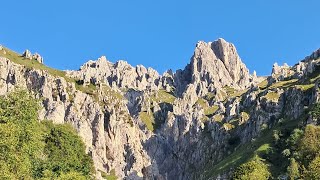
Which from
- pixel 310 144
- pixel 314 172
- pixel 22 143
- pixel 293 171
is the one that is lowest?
pixel 22 143

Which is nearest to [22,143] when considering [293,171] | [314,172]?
[314,172]

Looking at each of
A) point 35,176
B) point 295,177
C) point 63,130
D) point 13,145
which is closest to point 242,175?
point 295,177

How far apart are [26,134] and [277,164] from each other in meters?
133

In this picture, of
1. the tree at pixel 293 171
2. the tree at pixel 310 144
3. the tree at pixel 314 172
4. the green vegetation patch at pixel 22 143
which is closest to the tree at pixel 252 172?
the tree at pixel 293 171

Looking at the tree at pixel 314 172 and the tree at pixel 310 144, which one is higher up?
the tree at pixel 310 144

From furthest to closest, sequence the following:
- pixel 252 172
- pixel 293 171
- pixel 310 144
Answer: pixel 252 172 → pixel 310 144 → pixel 293 171

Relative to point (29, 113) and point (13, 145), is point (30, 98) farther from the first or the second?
A: point (13, 145)

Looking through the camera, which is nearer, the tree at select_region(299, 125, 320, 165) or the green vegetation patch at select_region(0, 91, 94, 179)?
the green vegetation patch at select_region(0, 91, 94, 179)

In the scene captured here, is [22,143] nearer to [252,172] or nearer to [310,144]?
[252,172]

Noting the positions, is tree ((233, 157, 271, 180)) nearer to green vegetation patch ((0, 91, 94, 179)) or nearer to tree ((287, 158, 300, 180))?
tree ((287, 158, 300, 180))

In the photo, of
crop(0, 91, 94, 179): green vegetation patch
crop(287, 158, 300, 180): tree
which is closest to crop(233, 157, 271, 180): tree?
crop(287, 158, 300, 180): tree

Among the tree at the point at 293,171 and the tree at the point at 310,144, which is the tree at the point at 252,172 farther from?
the tree at the point at 310,144

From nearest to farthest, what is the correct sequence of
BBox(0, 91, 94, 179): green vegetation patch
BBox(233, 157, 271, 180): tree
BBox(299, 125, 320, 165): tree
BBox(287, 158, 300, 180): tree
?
BBox(0, 91, 94, 179): green vegetation patch → BBox(299, 125, 320, 165): tree → BBox(287, 158, 300, 180): tree → BBox(233, 157, 271, 180): tree

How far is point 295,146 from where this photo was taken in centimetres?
19200
